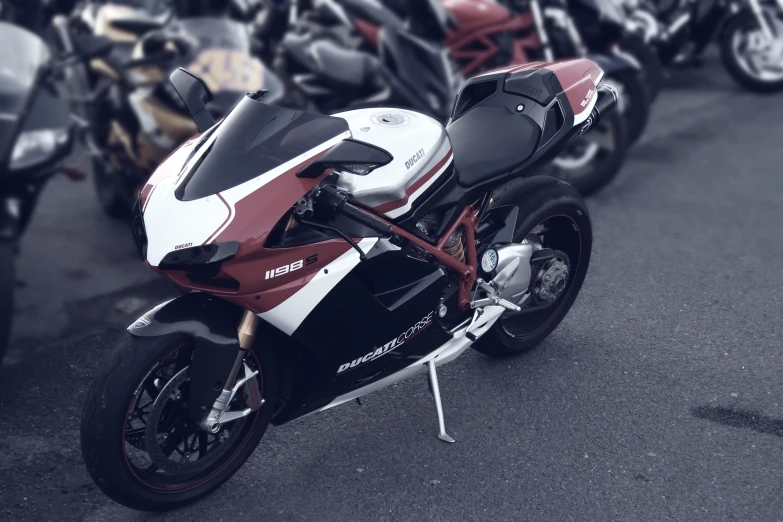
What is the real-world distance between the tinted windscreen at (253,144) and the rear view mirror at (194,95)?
23 cm

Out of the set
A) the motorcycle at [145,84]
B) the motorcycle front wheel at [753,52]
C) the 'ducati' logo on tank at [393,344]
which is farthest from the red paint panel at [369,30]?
the motorcycle front wheel at [753,52]

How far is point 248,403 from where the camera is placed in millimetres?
2988

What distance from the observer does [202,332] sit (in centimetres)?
277

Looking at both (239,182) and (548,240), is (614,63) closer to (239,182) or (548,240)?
(548,240)

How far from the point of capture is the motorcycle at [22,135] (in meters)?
3.66

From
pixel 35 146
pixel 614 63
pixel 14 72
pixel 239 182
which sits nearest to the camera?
pixel 239 182

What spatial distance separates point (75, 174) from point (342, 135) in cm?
215

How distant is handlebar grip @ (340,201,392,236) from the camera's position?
272 centimetres

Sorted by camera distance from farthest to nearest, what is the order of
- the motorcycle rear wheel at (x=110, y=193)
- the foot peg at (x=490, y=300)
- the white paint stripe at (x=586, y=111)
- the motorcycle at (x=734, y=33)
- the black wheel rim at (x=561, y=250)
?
the motorcycle at (x=734, y=33) < the motorcycle rear wheel at (x=110, y=193) < the black wheel rim at (x=561, y=250) < the white paint stripe at (x=586, y=111) < the foot peg at (x=490, y=300)

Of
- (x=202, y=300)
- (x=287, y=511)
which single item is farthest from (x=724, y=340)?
(x=202, y=300)

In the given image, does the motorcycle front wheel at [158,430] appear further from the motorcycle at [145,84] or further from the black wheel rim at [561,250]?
the motorcycle at [145,84]

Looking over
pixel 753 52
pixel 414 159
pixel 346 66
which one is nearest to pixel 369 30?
pixel 346 66

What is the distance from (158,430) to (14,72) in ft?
6.53

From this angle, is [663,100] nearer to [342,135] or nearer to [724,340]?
[724,340]
